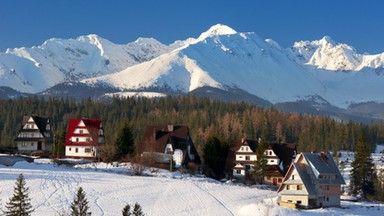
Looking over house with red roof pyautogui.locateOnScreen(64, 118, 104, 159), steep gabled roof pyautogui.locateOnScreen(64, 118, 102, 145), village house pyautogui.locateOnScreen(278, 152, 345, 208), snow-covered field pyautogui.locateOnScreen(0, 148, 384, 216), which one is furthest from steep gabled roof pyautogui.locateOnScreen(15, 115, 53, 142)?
village house pyautogui.locateOnScreen(278, 152, 345, 208)

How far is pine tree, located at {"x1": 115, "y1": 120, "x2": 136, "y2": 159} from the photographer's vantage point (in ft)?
275

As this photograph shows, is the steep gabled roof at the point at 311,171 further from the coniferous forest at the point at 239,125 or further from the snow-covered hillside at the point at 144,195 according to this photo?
the coniferous forest at the point at 239,125

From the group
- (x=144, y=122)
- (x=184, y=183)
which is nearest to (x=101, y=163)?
(x=184, y=183)

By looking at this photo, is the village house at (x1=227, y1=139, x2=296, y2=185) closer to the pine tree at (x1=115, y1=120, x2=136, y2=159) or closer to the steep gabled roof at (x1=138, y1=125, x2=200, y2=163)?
the steep gabled roof at (x1=138, y1=125, x2=200, y2=163)

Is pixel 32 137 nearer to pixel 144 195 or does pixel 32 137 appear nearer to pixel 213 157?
pixel 213 157

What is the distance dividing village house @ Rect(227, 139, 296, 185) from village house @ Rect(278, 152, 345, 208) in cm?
2093

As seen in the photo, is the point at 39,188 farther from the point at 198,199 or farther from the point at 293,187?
the point at 293,187

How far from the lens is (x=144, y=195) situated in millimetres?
59562

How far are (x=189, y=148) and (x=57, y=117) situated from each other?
350 feet

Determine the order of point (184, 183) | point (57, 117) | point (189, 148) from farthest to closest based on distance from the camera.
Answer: point (57, 117)
point (189, 148)
point (184, 183)

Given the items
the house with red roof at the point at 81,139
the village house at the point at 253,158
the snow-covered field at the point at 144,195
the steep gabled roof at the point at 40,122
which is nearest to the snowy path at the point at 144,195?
the snow-covered field at the point at 144,195

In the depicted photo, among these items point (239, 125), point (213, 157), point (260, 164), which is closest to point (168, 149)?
point (213, 157)

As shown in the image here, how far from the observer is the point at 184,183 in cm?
6594

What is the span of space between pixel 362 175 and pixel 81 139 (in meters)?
39.8
